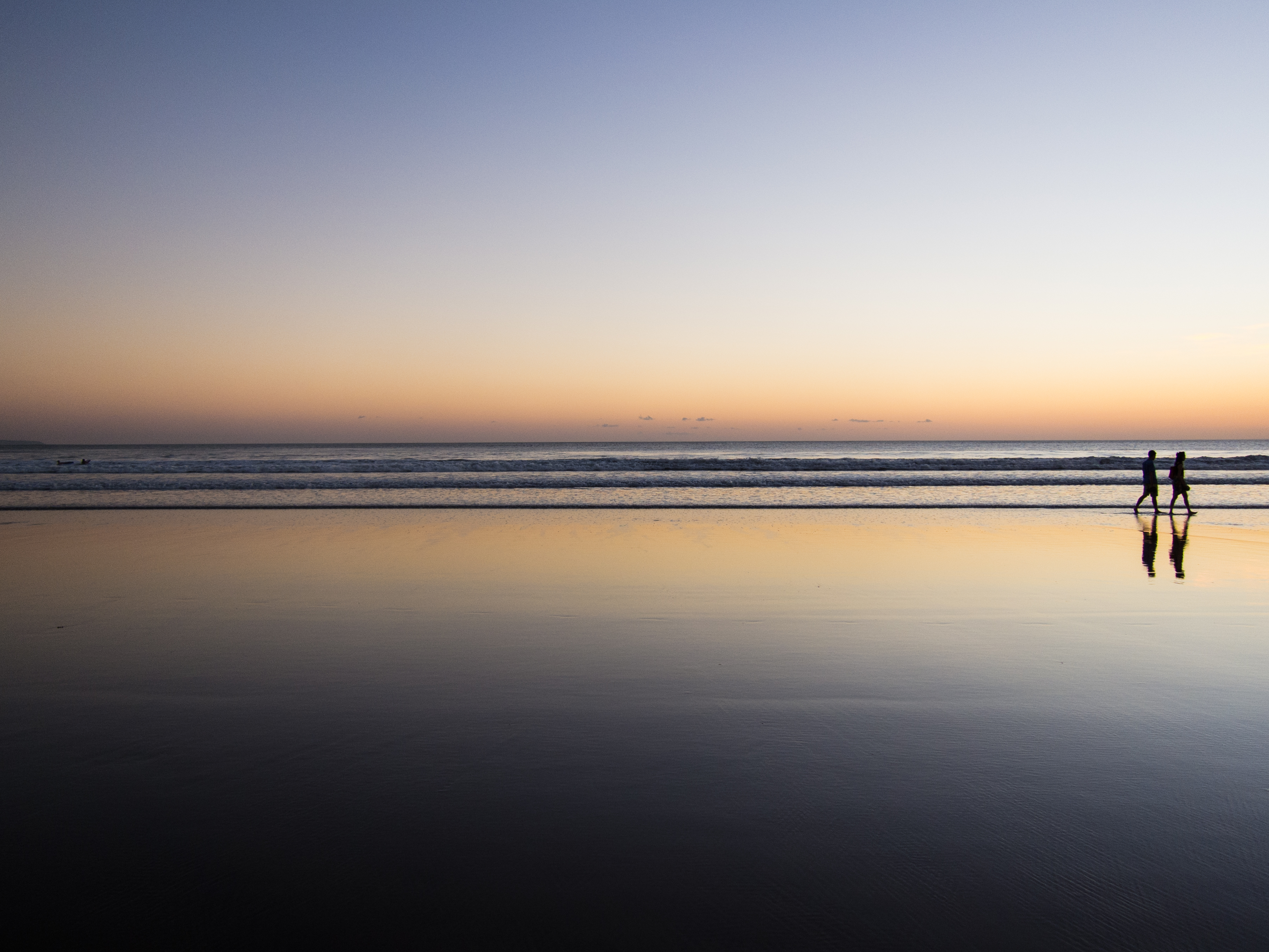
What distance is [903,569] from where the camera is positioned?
27.8 ft

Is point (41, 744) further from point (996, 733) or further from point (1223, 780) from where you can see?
point (1223, 780)

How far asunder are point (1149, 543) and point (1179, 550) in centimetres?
59

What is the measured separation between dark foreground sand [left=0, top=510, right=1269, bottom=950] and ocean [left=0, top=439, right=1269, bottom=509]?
10275mm

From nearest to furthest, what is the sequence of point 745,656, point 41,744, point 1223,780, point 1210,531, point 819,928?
1. point 819,928
2. point 1223,780
3. point 41,744
4. point 745,656
5. point 1210,531

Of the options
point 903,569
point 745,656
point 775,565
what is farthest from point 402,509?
point 745,656

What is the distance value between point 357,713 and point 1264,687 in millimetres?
5429

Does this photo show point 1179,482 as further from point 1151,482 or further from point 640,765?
point 640,765

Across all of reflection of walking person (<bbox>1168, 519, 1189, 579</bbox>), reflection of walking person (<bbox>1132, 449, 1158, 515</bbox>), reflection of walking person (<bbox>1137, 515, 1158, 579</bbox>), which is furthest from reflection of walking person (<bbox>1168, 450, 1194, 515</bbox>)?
reflection of walking person (<bbox>1168, 519, 1189, 579</bbox>)

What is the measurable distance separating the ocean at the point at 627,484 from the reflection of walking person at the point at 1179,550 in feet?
11.8

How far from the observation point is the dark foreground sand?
7.48 ft

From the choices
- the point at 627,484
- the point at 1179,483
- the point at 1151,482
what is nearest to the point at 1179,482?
the point at 1179,483

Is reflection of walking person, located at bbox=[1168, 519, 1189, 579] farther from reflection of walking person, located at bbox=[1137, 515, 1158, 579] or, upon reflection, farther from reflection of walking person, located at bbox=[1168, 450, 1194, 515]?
reflection of walking person, located at bbox=[1168, 450, 1194, 515]

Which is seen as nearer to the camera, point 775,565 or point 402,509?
point 775,565

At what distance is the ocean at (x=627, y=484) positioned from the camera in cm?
1742
